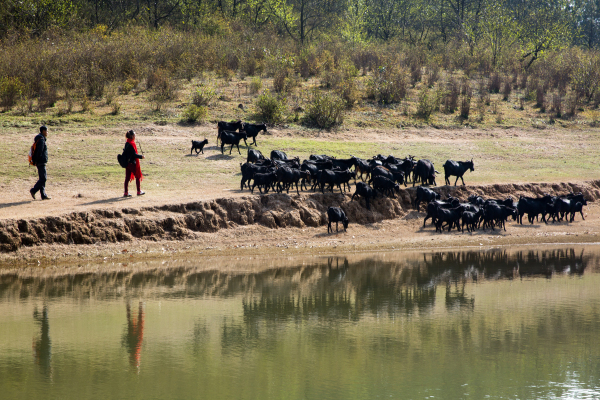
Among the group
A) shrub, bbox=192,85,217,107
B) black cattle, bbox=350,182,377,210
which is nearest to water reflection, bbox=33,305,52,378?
black cattle, bbox=350,182,377,210

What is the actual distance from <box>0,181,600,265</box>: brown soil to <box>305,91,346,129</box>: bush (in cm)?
894

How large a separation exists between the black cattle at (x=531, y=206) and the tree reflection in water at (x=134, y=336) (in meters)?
12.6

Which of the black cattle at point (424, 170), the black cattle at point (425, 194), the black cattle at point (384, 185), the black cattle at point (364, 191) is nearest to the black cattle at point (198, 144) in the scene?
the black cattle at point (364, 191)

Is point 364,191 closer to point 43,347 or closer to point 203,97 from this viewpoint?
point 43,347

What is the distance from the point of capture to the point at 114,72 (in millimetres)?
28469

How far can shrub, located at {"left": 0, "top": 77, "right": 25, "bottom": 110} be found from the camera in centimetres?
2341

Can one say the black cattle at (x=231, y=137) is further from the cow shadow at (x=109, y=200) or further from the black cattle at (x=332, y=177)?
the cow shadow at (x=109, y=200)

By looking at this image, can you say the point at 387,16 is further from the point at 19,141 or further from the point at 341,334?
the point at 341,334

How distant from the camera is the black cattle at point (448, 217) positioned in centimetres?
1662

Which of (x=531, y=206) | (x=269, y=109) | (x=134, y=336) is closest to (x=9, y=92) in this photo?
(x=269, y=109)

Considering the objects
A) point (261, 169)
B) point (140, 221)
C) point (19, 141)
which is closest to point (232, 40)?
point (19, 141)

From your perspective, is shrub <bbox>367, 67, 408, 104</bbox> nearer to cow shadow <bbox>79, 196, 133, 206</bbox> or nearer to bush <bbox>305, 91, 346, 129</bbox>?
bush <bbox>305, 91, 346, 129</bbox>

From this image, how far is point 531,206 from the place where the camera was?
18.0m

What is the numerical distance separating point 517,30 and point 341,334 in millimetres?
37487
